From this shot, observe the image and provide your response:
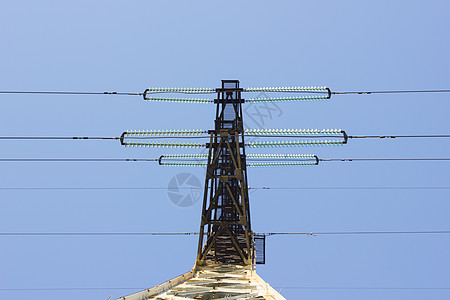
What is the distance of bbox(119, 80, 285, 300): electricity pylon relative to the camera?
37.7 feet

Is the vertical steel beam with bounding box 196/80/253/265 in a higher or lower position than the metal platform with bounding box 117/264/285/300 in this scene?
higher

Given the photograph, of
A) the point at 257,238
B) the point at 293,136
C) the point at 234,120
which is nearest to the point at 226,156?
the point at 234,120

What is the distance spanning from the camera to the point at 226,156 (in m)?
23.2

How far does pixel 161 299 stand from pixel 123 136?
8.95 meters

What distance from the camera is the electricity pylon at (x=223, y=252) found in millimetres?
11477

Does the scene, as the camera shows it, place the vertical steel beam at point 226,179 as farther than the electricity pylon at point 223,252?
Yes

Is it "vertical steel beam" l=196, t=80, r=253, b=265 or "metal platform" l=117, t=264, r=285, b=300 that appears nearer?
"metal platform" l=117, t=264, r=285, b=300

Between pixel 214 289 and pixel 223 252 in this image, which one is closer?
pixel 214 289

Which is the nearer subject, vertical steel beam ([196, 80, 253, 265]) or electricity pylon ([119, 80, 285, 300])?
electricity pylon ([119, 80, 285, 300])

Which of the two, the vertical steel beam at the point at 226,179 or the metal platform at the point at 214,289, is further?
the vertical steel beam at the point at 226,179

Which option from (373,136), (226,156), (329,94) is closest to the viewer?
(373,136)

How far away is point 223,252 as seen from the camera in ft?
66.9

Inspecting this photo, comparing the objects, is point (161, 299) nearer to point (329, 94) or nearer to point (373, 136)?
point (373, 136)

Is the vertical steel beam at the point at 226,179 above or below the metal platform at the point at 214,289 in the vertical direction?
above
